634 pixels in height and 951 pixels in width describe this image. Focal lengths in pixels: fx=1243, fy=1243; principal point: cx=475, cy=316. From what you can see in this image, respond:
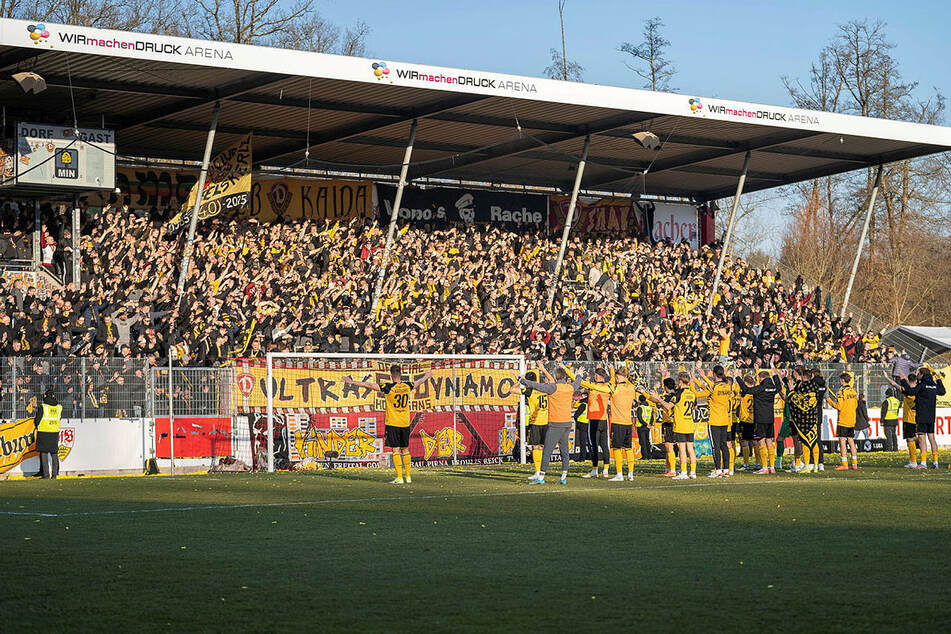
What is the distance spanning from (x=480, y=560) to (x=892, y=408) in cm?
2260

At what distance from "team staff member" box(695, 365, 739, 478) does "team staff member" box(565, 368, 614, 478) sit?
177 centimetres

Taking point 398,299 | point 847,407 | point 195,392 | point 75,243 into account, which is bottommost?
point 847,407

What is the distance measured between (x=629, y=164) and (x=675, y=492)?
83.5 feet

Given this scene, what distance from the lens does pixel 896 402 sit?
30750mm

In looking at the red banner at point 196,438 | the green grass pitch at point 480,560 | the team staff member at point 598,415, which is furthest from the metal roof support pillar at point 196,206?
the green grass pitch at point 480,560

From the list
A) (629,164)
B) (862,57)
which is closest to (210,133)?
(629,164)

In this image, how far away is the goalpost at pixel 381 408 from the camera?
25.1 m

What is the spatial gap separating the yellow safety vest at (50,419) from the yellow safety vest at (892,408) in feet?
63.6

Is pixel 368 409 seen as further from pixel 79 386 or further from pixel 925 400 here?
pixel 925 400

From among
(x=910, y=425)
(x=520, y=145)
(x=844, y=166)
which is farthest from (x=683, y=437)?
(x=844, y=166)

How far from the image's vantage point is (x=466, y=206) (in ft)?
139

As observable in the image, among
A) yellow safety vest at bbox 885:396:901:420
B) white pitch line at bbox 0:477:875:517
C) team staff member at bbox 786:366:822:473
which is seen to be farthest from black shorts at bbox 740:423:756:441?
yellow safety vest at bbox 885:396:901:420

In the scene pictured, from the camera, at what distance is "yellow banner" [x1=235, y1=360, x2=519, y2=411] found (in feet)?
82.4

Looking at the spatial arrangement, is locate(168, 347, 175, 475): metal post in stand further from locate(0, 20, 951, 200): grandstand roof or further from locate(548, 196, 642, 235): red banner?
locate(548, 196, 642, 235): red banner
